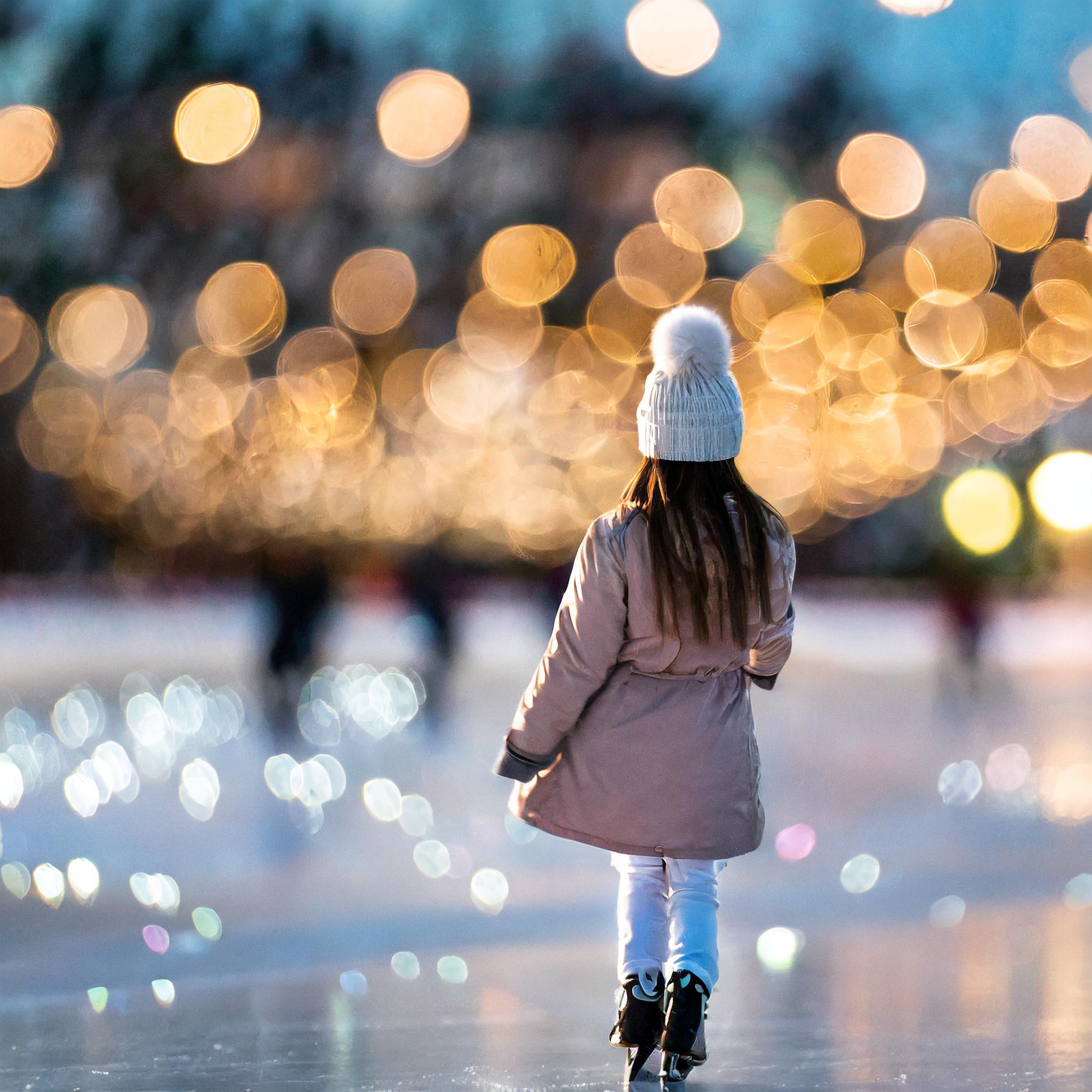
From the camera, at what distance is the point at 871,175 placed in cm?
1391

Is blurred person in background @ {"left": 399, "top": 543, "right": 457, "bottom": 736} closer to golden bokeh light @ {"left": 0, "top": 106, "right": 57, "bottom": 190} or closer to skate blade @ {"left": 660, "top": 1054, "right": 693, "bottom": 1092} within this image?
golden bokeh light @ {"left": 0, "top": 106, "right": 57, "bottom": 190}

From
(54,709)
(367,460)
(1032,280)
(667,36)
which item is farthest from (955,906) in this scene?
(367,460)

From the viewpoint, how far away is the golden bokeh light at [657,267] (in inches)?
551

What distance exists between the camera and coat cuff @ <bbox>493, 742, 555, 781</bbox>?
2.35 metres

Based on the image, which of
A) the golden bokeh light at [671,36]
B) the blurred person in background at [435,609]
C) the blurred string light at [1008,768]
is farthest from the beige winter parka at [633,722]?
the golden bokeh light at [671,36]

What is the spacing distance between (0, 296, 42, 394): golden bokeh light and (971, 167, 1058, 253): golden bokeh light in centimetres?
912

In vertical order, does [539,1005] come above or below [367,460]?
below

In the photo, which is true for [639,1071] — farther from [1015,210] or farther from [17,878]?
[1015,210]

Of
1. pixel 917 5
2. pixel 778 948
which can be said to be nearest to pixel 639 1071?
pixel 778 948

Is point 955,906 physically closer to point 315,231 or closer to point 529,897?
point 529,897

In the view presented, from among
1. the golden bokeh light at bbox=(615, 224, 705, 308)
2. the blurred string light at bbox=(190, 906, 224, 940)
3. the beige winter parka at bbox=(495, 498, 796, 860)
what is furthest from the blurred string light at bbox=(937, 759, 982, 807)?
the golden bokeh light at bbox=(615, 224, 705, 308)

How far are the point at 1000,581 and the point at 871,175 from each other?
819cm

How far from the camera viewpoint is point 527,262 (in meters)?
12.7

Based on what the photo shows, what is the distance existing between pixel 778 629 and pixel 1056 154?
44.9ft
